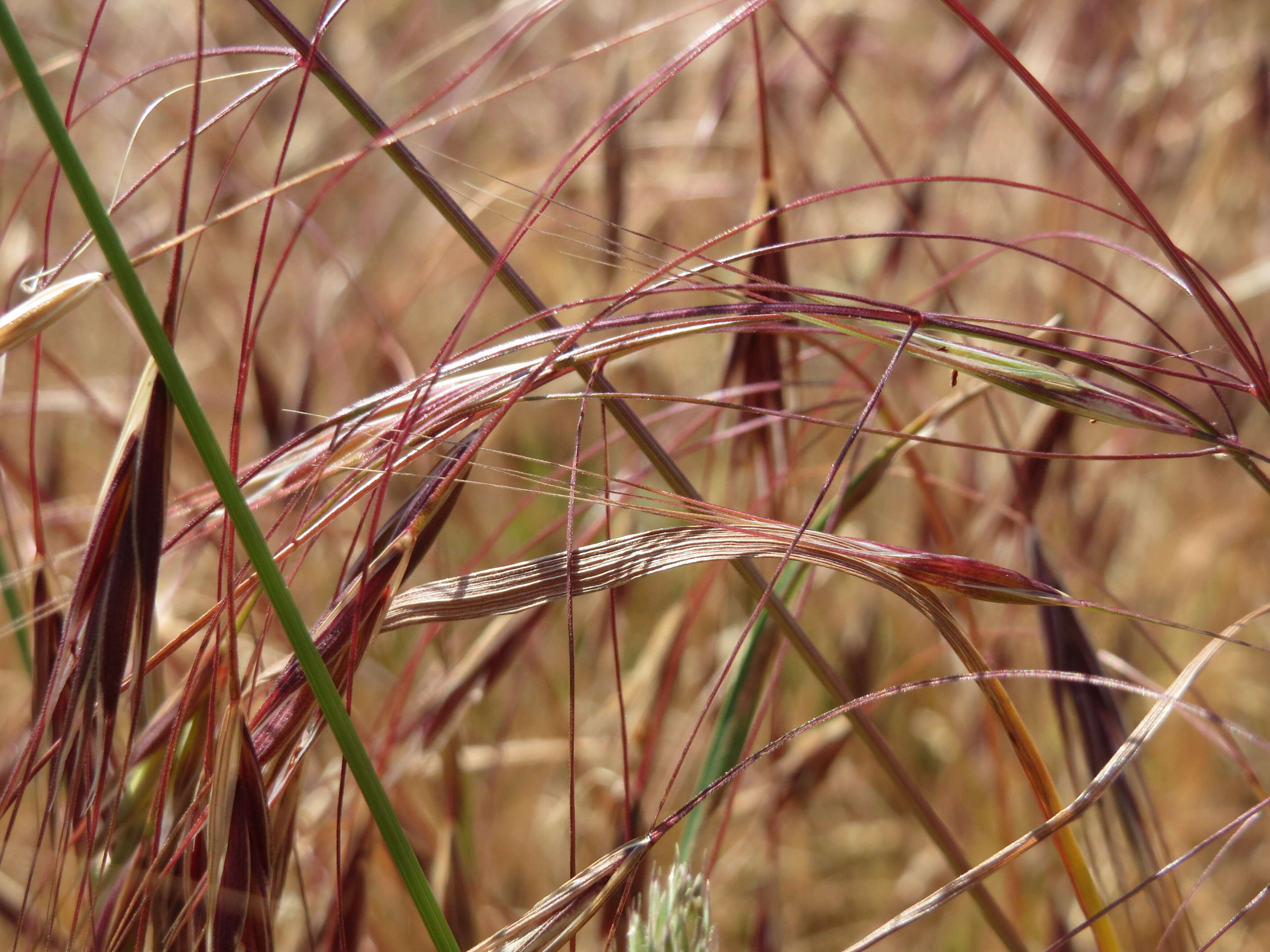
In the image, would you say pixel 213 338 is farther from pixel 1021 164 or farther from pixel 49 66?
pixel 1021 164

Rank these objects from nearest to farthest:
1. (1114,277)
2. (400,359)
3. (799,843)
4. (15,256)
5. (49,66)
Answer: (49,66), (400,359), (15,256), (799,843), (1114,277)

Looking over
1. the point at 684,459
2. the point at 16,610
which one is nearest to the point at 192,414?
the point at 16,610

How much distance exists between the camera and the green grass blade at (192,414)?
0.75ft

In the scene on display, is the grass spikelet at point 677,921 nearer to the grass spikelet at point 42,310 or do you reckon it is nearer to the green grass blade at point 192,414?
the green grass blade at point 192,414

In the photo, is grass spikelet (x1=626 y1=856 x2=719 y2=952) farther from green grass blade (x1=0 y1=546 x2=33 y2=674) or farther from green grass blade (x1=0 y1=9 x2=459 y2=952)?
green grass blade (x1=0 y1=546 x2=33 y2=674)

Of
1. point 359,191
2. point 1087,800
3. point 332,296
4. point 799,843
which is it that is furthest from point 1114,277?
point 359,191

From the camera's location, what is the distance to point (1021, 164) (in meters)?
1.12

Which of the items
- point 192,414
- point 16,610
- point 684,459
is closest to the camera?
point 192,414

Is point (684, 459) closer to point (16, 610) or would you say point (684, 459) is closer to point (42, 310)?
point (16, 610)

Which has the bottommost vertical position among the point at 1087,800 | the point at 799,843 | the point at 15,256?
the point at 799,843

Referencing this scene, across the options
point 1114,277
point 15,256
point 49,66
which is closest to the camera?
point 49,66

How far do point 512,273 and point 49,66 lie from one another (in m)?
0.26

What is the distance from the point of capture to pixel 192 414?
24 cm

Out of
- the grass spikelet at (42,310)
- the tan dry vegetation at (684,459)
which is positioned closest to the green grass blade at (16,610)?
the tan dry vegetation at (684,459)
